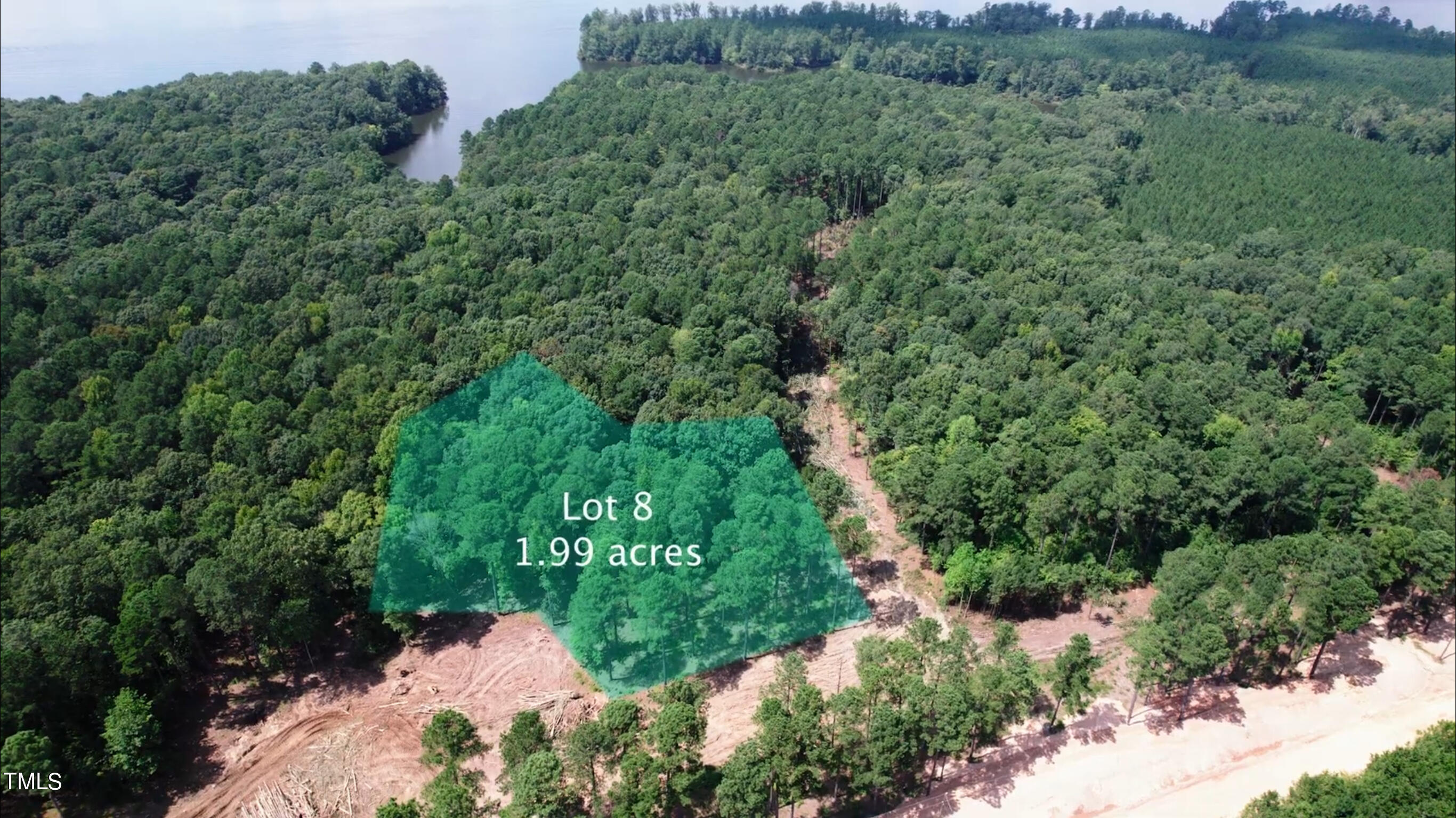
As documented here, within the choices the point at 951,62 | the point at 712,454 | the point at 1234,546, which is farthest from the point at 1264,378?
the point at 951,62

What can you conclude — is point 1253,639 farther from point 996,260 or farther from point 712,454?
point 996,260

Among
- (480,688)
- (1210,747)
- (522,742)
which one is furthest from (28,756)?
(1210,747)

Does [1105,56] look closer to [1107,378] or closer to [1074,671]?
[1107,378]

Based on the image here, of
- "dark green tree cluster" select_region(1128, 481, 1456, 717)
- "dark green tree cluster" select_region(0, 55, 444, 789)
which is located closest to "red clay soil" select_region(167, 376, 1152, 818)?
"dark green tree cluster" select_region(0, 55, 444, 789)

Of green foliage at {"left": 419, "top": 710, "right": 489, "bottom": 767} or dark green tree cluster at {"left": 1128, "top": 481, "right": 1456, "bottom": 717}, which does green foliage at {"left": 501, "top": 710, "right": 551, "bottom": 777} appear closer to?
green foliage at {"left": 419, "top": 710, "right": 489, "bottom": 767}

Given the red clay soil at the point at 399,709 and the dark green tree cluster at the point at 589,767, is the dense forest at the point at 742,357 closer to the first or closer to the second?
the dark green tree cluster at the point at 589,767
